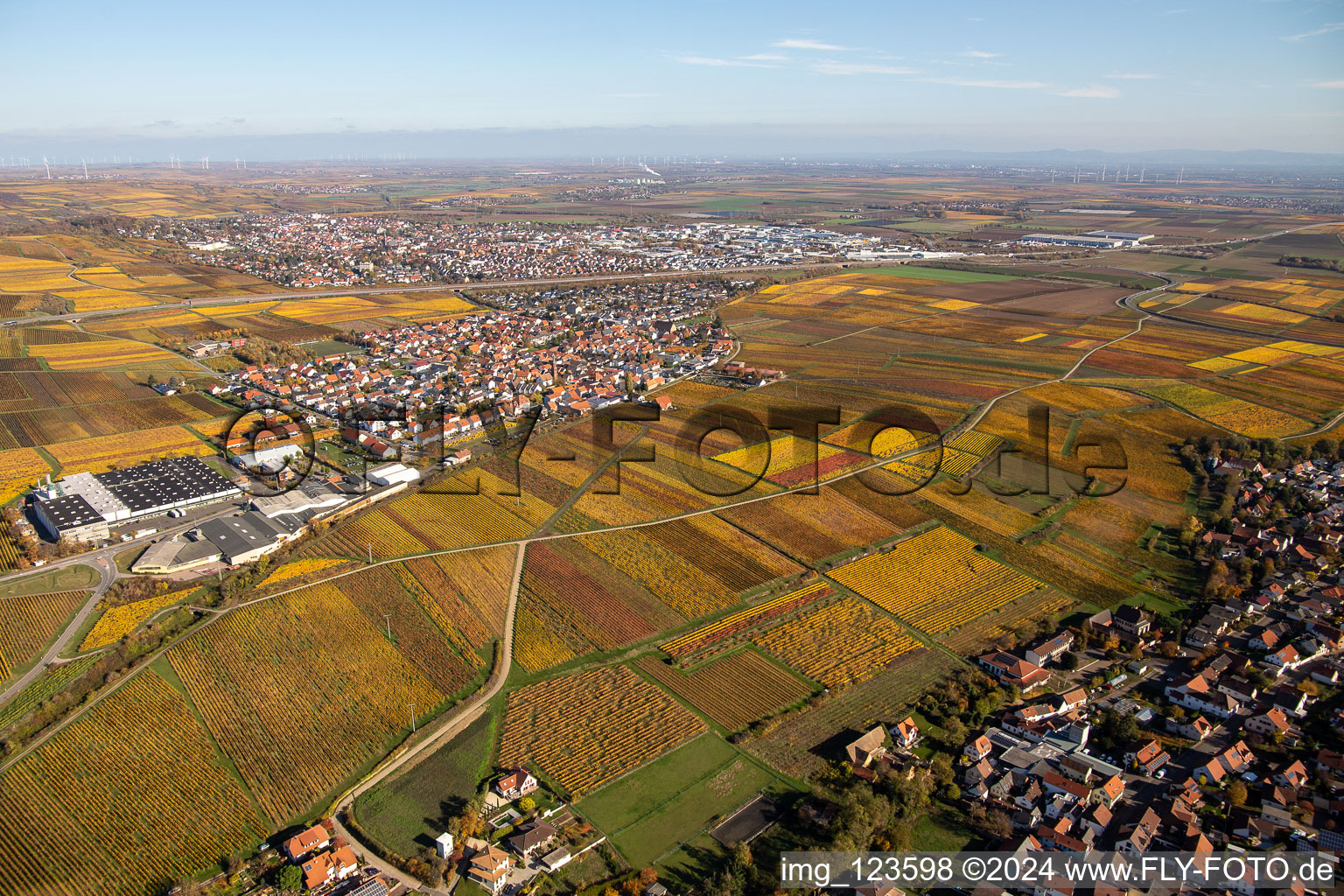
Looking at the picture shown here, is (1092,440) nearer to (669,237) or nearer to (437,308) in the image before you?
(437,308)

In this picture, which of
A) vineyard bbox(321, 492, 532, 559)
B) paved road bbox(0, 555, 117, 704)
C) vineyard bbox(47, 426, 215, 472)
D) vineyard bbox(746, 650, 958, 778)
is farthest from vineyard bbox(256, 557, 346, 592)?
vineyard bbox(746, 650, 958, 778)

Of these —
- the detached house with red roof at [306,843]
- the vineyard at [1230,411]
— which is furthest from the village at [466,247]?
the detached house with red roof at [306,843]

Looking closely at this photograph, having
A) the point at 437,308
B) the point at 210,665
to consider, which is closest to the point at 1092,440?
the point at 210,665

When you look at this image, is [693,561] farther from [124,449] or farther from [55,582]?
[124,449]

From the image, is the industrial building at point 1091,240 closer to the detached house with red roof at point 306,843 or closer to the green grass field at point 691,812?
the green grass field at point 691,812

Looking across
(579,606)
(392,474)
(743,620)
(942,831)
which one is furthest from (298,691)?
(942,831)

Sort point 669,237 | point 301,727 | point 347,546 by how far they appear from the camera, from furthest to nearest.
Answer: point 669,237, point 347,546, point 301,727

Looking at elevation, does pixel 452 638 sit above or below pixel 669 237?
below
